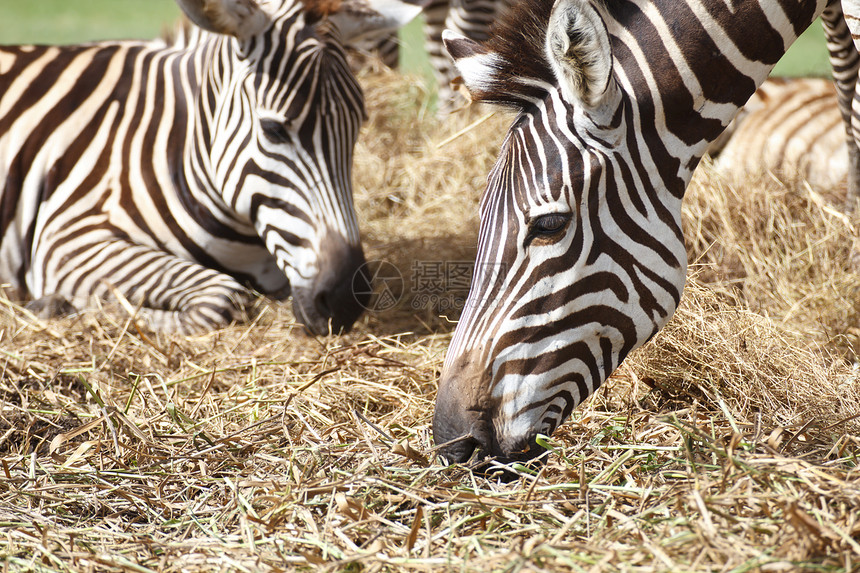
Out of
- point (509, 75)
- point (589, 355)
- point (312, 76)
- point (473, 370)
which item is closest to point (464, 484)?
point (473, 370)

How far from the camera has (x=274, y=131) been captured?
3617mm

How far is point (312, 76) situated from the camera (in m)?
3.62

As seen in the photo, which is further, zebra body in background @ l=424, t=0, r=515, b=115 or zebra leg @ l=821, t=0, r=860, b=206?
zebra body in background @ l=424, t=0, r=515, b=115

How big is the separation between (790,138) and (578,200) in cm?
348

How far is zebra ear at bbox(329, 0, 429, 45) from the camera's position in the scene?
4004mm

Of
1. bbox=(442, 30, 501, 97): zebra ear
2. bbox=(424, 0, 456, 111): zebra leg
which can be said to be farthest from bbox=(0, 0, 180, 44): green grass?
bbox=(442, 30, 501, 97): zebra ear

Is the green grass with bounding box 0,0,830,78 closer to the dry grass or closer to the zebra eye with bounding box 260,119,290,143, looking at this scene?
the zebra eye with bounding box 260,119,290,143

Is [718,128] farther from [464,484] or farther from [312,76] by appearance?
[312,76]

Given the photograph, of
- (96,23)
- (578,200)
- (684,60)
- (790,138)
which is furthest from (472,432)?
(96,23)

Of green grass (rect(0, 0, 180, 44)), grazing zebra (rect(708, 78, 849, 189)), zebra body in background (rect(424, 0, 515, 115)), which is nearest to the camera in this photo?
grazing zebra (rect(708, 78, 849, 189))

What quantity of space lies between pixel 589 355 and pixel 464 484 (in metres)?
0.49

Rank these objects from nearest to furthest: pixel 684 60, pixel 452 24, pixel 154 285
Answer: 1. pixel 684 60
2. pixel 154 285
3. pixel 452 24

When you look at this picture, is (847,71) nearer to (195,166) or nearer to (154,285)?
(195,166)

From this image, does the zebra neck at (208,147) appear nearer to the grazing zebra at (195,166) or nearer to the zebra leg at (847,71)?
the grazing zebra at (195,166)
